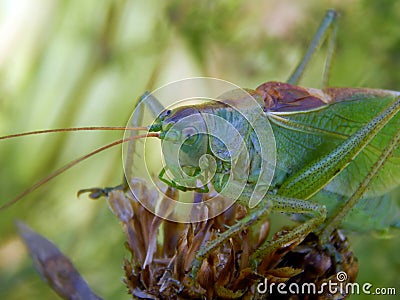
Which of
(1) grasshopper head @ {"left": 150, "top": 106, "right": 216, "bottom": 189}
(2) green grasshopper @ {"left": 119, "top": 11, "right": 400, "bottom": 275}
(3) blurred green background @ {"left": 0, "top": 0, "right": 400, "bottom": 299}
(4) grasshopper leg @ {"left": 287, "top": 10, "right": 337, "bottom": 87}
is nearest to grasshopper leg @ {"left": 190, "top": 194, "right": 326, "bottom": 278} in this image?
(2) green grasshopper @ {"left": 119, "top": 11, "right": 400, "bottom": 275}

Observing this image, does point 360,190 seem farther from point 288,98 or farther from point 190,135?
point 190,135

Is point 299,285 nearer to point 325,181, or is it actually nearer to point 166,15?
point 325,181

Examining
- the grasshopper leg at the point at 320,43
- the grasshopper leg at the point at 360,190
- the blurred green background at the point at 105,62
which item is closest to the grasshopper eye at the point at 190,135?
the grasshopper leg at the point at 360,190

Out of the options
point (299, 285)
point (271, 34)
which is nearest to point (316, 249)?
point (299, 285)

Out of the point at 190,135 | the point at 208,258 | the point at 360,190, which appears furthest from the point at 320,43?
the point at 208,258

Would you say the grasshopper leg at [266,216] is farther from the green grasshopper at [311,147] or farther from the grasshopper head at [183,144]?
the grasshopper head at [183,144]
